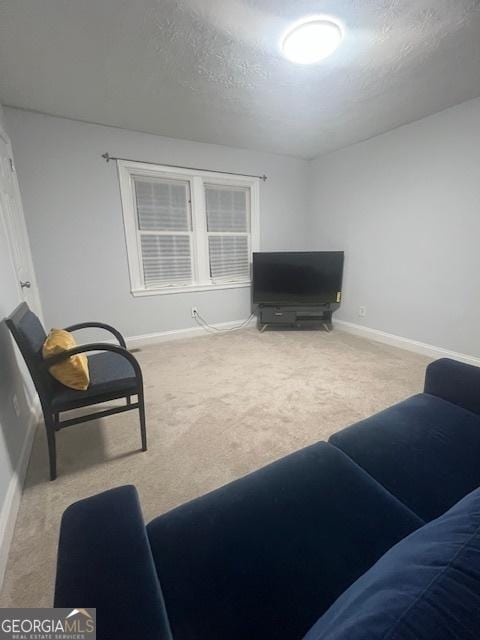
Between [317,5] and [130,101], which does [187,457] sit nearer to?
[317,5]

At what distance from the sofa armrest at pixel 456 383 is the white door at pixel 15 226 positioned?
293 centimetres

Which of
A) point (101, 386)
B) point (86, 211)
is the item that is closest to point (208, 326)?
point (86, 211)

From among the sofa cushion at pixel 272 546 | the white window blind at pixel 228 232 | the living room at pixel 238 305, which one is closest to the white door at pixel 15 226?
the living room at pixel 238 305

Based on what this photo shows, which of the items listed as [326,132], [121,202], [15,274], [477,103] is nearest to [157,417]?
[15,274]

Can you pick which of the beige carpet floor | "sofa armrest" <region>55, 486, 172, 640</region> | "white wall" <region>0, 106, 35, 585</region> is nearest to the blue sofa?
"sofa armrest" <region>55, 486, 172, 640</region>

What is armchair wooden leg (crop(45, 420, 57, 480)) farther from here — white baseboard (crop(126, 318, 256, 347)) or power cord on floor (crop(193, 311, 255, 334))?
power cord on floor (crop(193, 311, 255, 334))

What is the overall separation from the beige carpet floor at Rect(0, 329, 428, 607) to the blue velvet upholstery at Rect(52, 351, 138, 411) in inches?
15.9

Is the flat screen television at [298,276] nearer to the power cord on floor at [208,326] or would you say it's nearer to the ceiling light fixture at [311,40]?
the power cord on floor at [208,326]

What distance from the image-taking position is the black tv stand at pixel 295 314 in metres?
4.10

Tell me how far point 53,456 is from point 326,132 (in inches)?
157

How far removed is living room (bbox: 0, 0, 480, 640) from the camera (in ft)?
2.44

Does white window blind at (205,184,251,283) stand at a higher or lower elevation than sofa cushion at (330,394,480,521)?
higher

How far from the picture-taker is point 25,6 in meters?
1.54

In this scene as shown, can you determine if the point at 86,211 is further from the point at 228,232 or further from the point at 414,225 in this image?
the point at 414,225
